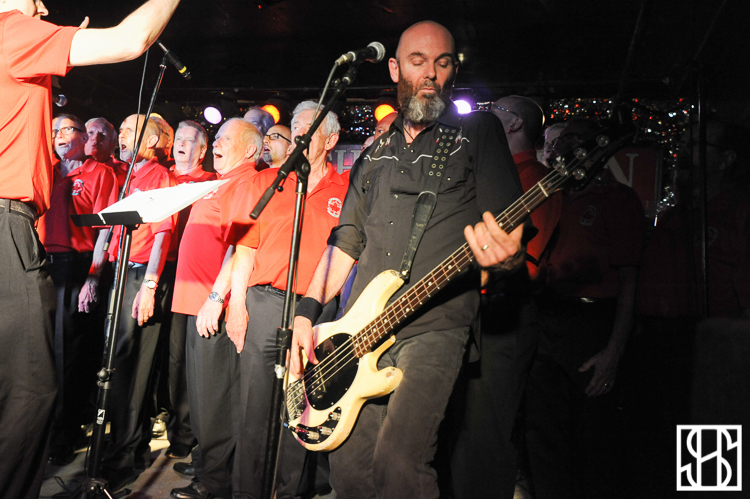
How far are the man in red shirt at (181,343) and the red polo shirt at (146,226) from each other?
0.19 metres

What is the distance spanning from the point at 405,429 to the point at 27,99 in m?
2.10

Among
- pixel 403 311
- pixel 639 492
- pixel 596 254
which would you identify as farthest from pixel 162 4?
pixel 639 492

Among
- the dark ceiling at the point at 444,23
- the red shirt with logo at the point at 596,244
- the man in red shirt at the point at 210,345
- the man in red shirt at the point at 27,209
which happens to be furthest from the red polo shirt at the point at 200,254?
the dark ceiling at the point at 444,23

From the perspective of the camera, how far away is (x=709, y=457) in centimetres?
314

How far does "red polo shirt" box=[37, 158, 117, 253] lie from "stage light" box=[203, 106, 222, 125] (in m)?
3.86

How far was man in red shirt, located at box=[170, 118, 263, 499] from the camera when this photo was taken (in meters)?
3.61

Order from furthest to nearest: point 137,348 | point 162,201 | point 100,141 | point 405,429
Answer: point 100,141, point 137,348, point 162,201, point 405,429

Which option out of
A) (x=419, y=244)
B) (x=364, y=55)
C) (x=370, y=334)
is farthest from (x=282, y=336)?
(x=364, y=55)

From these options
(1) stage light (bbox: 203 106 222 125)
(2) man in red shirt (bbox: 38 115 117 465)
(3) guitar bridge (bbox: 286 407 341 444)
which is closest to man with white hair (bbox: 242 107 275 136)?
(2) man in red shirt (bbox: 38 115 117 465)

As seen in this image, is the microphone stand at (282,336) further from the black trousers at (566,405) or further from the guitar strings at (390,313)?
the black trousers at (566,405)

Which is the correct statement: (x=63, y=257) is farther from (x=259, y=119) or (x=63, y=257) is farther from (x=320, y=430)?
(x=320, y=430)

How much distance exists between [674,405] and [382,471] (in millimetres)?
2765

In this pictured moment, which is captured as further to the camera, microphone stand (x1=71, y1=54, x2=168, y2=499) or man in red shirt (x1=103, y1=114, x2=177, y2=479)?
man in red shirt (x1=103, y1=114, x2=177, y2=479)

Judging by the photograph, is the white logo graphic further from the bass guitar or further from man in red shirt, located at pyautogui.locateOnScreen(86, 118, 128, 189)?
man in red shirt, located at pyautogui.locateOnScreen(86, 118, 128, 189)
